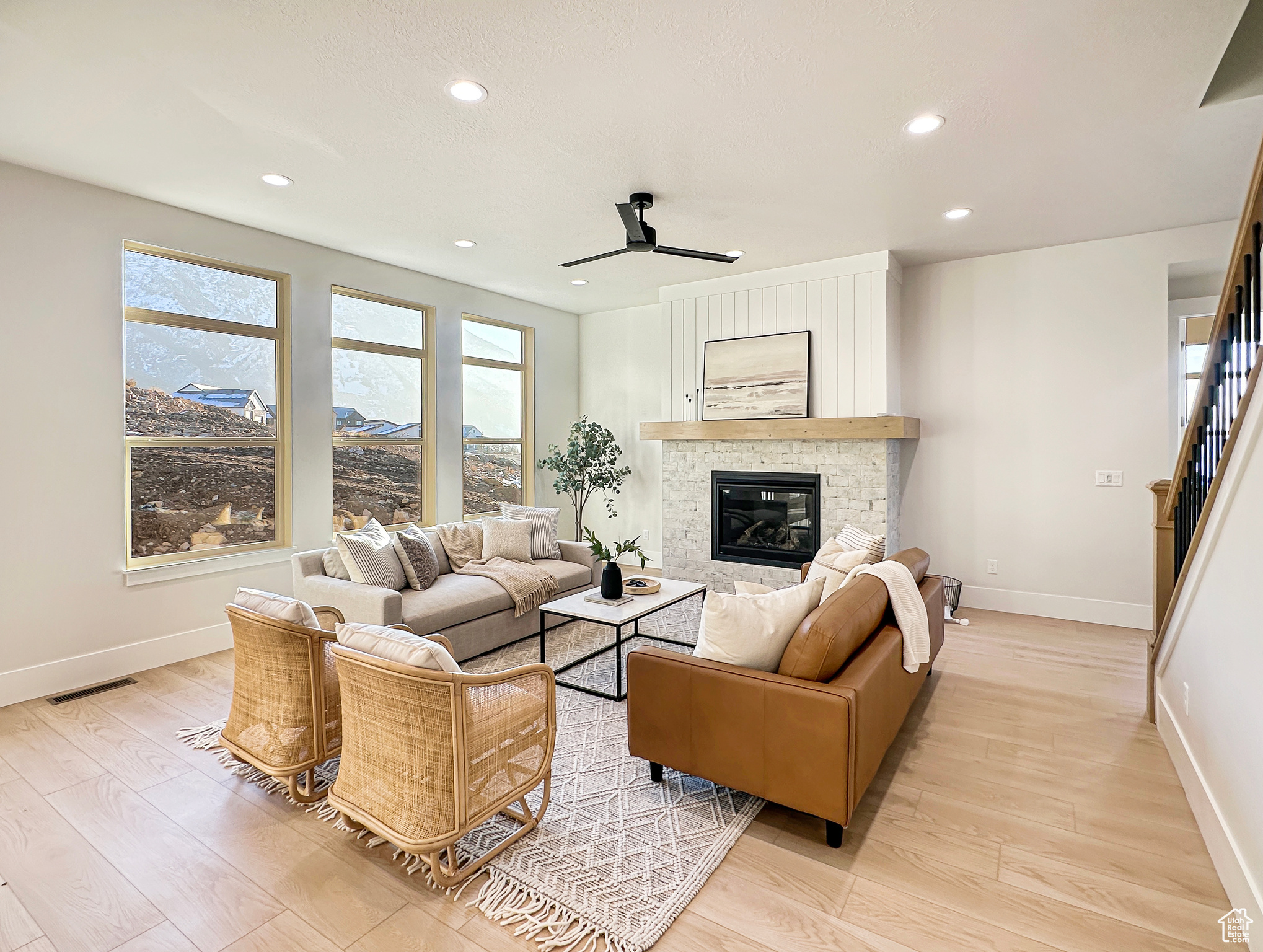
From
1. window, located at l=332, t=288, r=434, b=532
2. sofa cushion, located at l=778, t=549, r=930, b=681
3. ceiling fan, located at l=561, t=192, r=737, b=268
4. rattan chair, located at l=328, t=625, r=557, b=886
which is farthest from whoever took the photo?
window, located at l=332, t=288, r=434, b=532

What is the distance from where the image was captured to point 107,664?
368 cm

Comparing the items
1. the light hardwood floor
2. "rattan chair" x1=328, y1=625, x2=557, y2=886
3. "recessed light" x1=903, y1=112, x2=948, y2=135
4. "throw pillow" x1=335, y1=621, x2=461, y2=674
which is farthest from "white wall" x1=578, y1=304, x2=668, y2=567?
"throw pillow" x1=335, y1=621, x2=461, y2=674

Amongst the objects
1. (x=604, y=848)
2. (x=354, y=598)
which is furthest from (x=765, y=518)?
(x=604, y=848)

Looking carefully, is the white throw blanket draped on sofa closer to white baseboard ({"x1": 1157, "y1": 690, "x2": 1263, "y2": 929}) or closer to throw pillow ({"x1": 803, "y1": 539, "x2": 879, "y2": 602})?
throw pillow ({"x1": 803, "y1": 539, "x2": 879, "y2": 602})

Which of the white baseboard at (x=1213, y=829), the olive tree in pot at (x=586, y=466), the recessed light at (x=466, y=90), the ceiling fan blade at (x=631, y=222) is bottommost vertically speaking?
the white baseboard at (x=1213, y=829)

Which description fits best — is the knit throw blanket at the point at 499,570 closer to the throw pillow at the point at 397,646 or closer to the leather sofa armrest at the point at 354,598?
the leather sofa armrest at the point at 354,598

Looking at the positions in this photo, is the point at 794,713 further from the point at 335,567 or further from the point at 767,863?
the point at 335,567

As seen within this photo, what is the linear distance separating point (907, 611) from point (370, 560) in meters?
2.94

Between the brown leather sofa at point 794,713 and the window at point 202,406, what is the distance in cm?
335

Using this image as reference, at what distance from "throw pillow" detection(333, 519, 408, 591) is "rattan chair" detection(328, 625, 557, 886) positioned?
1.77 meters

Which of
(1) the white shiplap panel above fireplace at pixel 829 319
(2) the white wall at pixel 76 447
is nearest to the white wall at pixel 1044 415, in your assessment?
(1) the white shiplap panel above fireplace at pixel 829 319

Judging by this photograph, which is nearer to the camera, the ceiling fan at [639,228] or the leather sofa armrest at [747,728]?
the leather sofa armrest at [747,728]

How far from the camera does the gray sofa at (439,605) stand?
3.57m

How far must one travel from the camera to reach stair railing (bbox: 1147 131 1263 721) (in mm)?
2043
